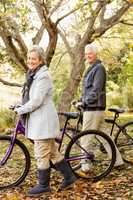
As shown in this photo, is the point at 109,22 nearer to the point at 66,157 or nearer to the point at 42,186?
the point at 66,157

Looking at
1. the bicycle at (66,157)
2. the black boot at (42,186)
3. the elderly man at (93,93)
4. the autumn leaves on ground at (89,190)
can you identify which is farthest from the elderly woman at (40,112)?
the elderly man at (93,93)

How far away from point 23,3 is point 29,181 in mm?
5629

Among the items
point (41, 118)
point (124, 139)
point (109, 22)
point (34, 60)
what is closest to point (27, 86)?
point (34, 60)

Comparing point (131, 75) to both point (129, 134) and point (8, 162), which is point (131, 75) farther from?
point (8, 162)

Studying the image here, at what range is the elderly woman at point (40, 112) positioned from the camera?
5816 mm

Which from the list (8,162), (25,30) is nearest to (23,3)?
(25,30)

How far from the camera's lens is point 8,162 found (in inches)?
267

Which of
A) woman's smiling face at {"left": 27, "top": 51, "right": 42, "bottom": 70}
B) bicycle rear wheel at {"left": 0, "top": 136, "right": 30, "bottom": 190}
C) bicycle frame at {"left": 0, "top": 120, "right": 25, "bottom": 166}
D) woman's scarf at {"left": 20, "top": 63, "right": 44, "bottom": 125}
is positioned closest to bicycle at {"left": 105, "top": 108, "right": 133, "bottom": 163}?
bicycle rear wheel at {"left": 0, "top": 136, "right": 30, "bottom": 190}

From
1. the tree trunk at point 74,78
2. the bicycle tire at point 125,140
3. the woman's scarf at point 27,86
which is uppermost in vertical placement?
the tree trunk at point 74,78

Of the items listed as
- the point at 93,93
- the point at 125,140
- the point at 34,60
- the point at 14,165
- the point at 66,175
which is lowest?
the point at 66,175

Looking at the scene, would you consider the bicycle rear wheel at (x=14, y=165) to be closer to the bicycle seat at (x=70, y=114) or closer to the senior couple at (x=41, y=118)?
the senior couple at (x=41, y=118)

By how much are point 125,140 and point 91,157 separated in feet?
3.81

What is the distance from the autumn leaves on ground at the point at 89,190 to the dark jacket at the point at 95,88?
1022 millimetres

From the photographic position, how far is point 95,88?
653cm
